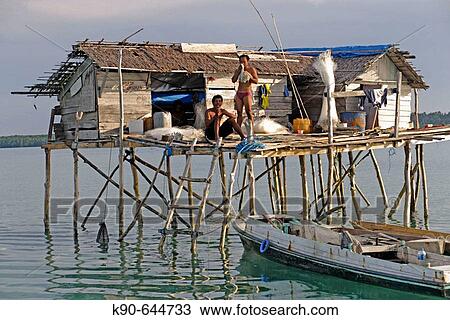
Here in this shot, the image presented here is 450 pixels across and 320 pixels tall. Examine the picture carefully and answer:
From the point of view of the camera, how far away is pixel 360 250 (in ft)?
48.7

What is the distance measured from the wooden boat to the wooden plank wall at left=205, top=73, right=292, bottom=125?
14.0 feet

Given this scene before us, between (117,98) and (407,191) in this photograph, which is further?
(117,98)

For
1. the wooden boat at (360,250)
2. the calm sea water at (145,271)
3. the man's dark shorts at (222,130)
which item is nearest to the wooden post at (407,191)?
the wooden boat at (360,250)

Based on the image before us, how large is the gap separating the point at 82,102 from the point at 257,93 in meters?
4.53

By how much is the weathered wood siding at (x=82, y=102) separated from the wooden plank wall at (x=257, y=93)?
9.40 feet

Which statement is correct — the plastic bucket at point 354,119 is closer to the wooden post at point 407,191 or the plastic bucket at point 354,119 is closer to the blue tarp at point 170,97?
the wooden post at point 407,191

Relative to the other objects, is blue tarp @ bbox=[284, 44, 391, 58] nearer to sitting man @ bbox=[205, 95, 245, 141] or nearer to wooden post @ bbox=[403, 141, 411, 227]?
wooden post @ bbox=[403, 141, 411, 227]

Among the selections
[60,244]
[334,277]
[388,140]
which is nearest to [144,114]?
[60,244]

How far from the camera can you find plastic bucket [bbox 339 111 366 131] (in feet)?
68.3

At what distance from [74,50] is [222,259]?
6356 millimetres

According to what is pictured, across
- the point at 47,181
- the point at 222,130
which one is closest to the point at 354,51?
the point at 222,130

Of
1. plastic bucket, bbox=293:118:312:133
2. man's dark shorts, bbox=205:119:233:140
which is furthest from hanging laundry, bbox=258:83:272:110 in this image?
man's dark shorts, bbox=205:119:233:140

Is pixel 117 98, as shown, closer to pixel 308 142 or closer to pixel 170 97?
pixel 170 97

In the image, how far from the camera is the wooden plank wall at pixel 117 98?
64.5 feet
